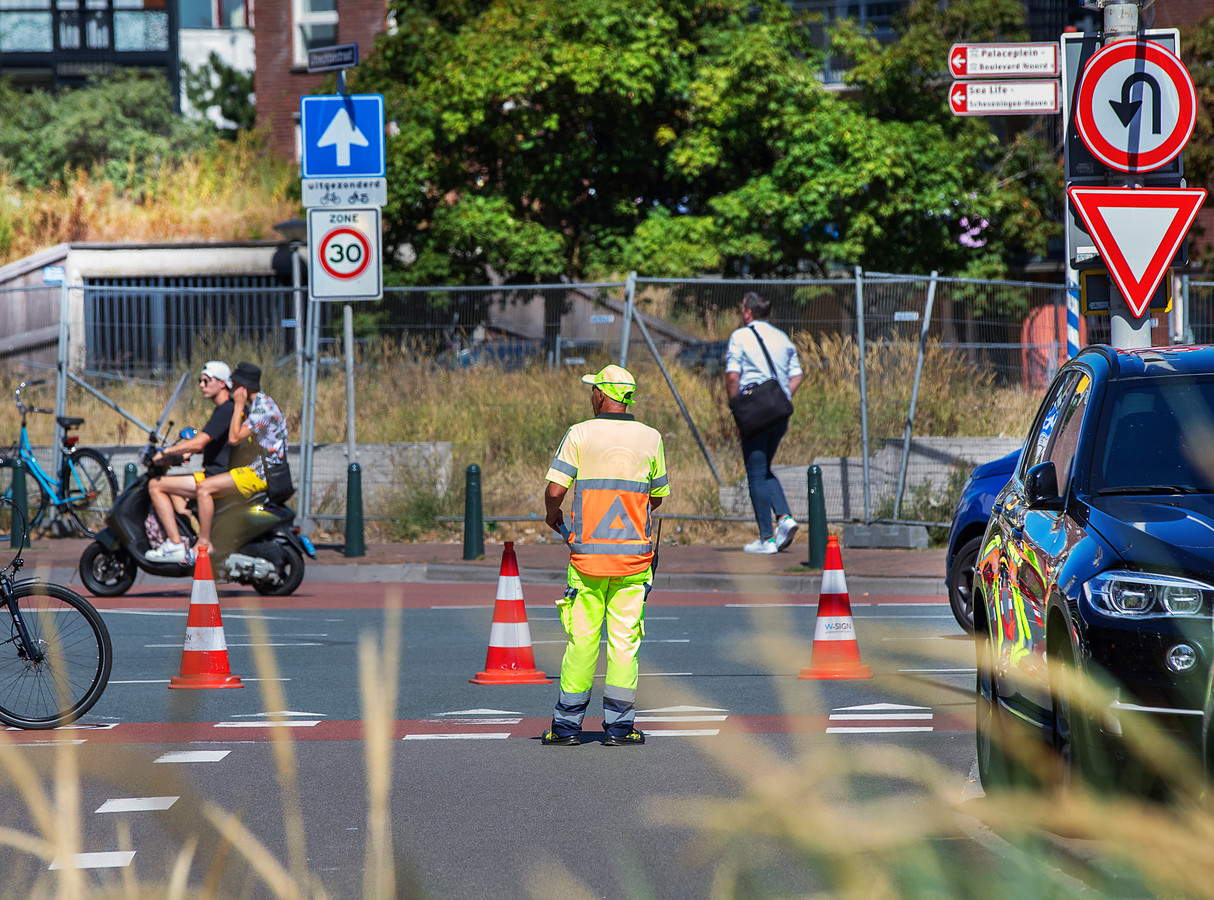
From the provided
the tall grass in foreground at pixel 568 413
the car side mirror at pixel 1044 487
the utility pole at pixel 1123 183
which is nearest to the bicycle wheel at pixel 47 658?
the car side mirror at pixel 1044 487

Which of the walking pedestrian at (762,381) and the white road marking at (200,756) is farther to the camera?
the walking pedestrian at (762,381)

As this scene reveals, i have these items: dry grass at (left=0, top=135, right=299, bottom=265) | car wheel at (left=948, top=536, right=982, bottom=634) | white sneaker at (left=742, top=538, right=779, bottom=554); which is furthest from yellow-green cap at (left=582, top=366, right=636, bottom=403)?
dry grass at (left=0, top=135, right=299, bottom=265)

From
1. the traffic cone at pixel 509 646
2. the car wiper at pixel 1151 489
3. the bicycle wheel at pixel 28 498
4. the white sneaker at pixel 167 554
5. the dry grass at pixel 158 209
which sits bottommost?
the traffic cone at pixel 509 646

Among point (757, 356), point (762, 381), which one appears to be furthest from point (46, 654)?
point (757, 356)

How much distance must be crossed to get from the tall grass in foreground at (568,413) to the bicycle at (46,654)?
9.44 meters

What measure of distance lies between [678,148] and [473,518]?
36.7ft

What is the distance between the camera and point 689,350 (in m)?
17.8

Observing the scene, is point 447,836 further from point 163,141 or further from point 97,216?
point 163,141

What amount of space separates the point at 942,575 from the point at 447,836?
29.5 ft

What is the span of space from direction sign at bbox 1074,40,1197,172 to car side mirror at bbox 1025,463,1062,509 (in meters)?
4.60

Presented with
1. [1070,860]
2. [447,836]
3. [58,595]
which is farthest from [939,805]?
[58,595]

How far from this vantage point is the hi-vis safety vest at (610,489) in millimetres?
7406

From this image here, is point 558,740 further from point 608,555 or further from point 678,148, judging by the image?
point 678,148

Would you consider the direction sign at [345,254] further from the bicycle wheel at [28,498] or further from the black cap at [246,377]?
the bicycle wheel at [28,498]
